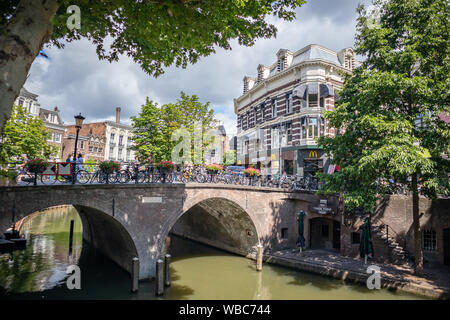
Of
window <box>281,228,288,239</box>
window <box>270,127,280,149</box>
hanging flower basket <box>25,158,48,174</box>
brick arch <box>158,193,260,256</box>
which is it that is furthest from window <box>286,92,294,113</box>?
hanging flower basket <box>25,158,48,174</box>

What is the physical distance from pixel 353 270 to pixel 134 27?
15.1m

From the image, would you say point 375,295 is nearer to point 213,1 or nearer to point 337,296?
point 337,296

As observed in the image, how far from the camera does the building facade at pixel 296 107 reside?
24.1 metres

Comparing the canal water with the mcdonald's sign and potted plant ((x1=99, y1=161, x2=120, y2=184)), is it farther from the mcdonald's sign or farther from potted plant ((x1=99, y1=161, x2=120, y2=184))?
the mcdonald's sign

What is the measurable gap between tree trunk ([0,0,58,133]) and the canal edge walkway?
51.1 ft

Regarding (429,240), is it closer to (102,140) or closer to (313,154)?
(313,154)

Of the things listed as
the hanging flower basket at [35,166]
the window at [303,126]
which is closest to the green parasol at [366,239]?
the window at [303,126]

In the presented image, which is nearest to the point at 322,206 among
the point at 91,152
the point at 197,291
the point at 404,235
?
the point at 404,235

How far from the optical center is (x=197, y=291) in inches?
504

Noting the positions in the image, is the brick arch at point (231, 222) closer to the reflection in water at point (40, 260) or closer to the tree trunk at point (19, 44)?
the reflection in water at point (40, 260)

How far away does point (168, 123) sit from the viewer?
24.8m

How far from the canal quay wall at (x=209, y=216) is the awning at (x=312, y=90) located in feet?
31.1
